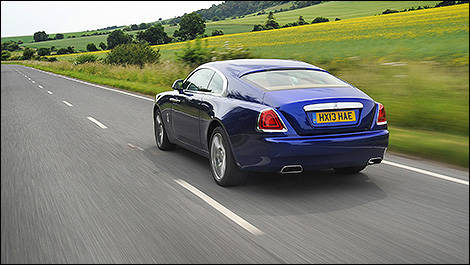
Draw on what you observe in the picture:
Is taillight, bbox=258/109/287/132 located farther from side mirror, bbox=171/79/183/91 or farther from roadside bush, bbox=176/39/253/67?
roadside bush, bbox=176/39/253/67

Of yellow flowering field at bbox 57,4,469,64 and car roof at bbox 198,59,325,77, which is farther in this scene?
yellow flowering field at bbox 57,4,469,64

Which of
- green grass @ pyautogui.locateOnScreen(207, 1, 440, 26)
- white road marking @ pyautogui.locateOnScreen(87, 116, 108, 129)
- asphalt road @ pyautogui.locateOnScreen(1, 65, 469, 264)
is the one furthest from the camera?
green grass @ pyautogui.locateOnScreen(207, 1, 440, 26)

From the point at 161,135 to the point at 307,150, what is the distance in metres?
3.82

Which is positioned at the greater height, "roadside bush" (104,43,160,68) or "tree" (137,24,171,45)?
"tree" (137,24,171,45)

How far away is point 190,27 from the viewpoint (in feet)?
83.5

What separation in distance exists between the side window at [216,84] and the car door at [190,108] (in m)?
0.16

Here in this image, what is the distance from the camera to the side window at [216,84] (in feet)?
21.8

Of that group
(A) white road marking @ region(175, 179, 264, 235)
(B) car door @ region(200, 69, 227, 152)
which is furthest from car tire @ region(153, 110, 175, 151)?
(A) white road marking @ region(175, 179, 264, 235)

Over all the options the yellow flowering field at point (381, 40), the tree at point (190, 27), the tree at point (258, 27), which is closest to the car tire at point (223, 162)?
the tree at point (190, 27)

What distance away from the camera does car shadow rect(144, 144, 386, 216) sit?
5254 millimetres

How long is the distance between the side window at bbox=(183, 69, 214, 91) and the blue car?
0.31 metres

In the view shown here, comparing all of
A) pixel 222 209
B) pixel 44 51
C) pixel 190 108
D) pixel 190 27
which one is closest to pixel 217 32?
pixel 190 27

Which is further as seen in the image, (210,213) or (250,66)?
(250,66)

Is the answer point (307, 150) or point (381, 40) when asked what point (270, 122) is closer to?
point (307, 150)
